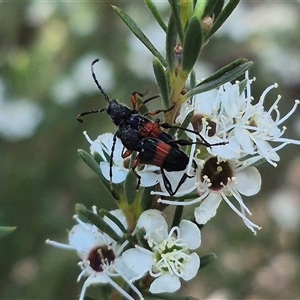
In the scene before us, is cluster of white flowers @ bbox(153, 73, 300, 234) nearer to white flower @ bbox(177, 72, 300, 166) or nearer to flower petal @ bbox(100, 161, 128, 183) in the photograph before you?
white flower @ bbox(177, 72, 300, 166)

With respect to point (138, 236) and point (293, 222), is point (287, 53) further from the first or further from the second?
point (138, 236)

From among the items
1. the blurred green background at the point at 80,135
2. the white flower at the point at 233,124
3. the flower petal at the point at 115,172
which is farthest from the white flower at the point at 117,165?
the blurred green background at the point at 80,135

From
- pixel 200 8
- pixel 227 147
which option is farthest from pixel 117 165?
pixel 200 8

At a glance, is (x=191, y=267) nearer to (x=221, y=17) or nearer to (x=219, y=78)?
(x=219, y=78)

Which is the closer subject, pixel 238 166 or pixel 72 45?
pixel 238 166

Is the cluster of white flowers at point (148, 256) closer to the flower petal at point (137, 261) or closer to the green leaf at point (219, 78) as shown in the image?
the flower petal at point (137, 261)

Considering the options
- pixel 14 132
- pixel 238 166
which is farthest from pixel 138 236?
pixel 14 132

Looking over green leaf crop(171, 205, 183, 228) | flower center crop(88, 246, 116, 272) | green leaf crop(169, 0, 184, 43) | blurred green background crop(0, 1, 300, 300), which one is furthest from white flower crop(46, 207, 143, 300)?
blurred green background crop(0, 1, 300, 300)
